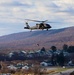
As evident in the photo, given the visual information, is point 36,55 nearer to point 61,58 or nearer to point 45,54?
point 45,54

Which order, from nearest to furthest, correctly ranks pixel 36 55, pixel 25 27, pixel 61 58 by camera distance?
1. pixel 25 27
2. pixel 61 58
3. pixel 36 55

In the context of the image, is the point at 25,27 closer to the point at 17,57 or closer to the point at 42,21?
the point at 42,21

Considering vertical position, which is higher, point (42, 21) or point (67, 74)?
point (42, 21)

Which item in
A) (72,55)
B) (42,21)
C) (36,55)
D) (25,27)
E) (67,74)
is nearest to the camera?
(42,21)

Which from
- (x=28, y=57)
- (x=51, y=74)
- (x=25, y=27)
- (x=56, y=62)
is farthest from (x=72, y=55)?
(x=25, y=27)

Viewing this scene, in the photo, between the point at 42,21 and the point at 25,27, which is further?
the point at 25,27

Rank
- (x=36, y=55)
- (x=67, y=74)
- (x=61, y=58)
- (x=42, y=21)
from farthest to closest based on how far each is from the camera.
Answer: (x=36, y=55)
(x=61, y=58)
(x=67, y=74)
(x=42, y=21)

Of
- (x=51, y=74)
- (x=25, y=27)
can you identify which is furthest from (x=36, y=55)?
(x=25, y=27)

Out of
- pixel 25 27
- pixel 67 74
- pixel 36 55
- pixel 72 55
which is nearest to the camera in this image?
pixel 25 27

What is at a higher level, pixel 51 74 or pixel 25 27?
pixel 25 27
